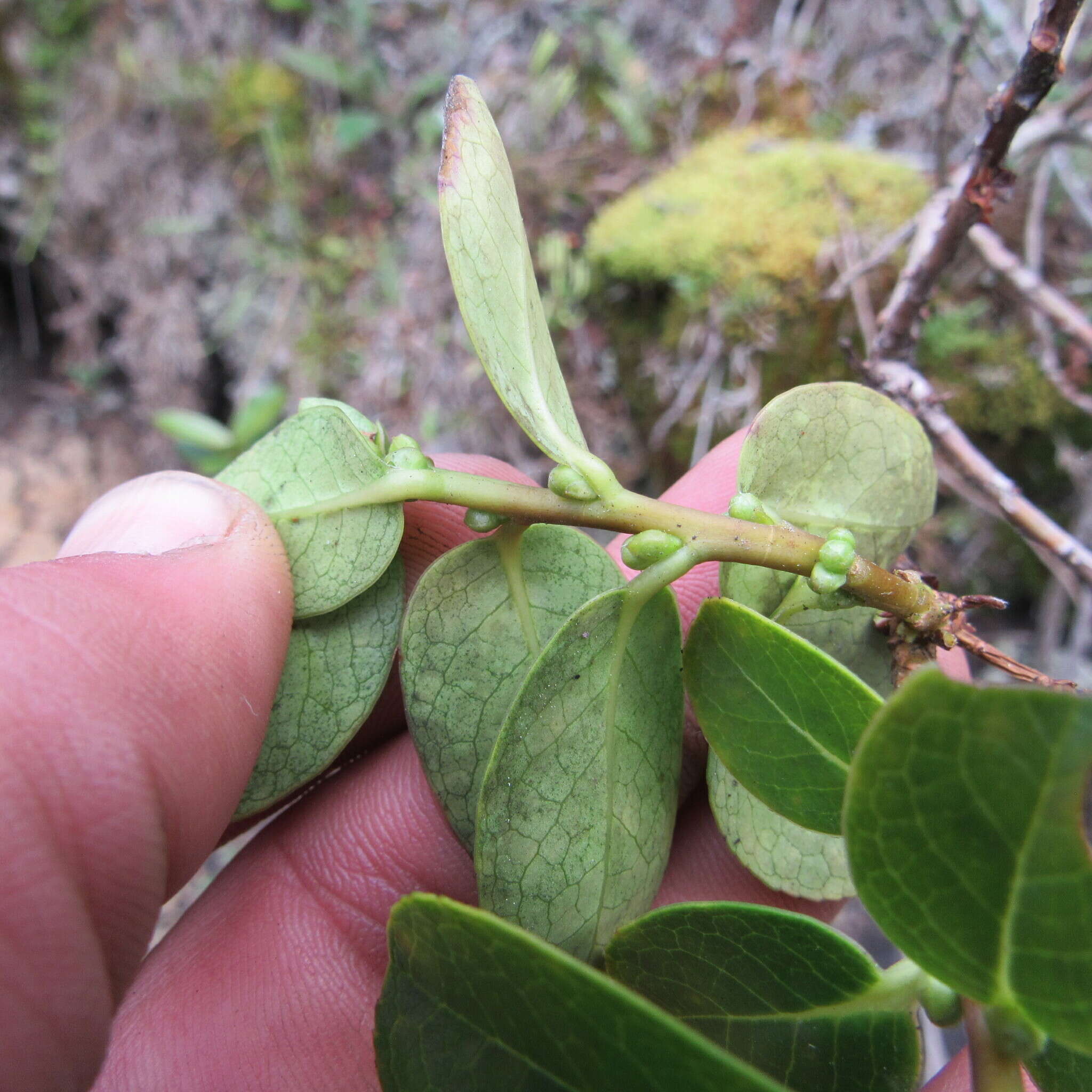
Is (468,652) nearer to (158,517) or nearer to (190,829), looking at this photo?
(190,829)

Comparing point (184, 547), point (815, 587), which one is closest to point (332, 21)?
point (184, 547)

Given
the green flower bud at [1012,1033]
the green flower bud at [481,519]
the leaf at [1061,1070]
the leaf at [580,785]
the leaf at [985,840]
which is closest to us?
the leaf at [985,840]

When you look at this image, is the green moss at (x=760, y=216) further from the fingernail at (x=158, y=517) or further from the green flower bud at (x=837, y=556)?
the fingernail at (x=158, y=517)

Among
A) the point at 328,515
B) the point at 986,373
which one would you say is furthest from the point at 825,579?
the point at 986,373

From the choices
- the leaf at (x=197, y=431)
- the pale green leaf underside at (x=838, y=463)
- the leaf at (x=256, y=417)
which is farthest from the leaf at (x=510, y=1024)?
the leaf at (x=197, y=431)

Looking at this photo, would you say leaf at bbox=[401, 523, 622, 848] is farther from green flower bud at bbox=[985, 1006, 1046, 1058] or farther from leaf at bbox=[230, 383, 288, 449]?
leaf at bbox=[230, 383, 288, 449]

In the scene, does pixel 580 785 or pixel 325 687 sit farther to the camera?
pixel 325 687
